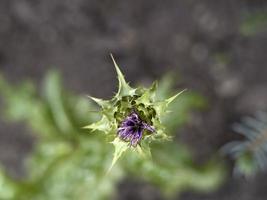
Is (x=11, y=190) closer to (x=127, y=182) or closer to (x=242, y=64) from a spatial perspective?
(x=127, y=182)

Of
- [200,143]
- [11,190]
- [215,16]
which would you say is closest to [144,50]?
[215,16]

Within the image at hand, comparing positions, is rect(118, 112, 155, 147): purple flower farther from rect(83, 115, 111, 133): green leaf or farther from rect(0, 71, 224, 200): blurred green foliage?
rect(0, 71, 224, 200): blurred green foliage

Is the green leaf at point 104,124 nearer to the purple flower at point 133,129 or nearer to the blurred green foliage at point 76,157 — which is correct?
the purple flower at point 133,129

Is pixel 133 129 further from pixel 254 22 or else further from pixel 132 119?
pixel 254 22

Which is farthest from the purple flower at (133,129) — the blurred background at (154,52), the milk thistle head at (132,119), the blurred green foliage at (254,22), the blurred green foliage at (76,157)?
the blurred background at (154,52)

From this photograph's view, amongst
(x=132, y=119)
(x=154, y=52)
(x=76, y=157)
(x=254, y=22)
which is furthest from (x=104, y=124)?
(x=154, y=52)

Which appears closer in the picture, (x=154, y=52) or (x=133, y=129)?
(x=133, y=129)
